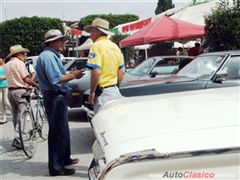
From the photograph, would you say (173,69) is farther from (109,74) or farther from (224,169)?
(224,169)

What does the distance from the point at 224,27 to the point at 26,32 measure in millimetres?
28277

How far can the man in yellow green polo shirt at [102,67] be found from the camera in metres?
4.82

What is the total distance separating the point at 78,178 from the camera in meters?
4.83

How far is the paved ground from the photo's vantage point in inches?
200

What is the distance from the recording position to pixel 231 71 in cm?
649

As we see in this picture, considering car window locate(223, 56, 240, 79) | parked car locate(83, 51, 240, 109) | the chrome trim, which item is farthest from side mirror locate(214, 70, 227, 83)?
the chrome trim

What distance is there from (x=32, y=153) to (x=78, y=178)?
1422 mm

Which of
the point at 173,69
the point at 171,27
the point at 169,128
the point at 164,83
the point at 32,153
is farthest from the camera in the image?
the point at 171,27

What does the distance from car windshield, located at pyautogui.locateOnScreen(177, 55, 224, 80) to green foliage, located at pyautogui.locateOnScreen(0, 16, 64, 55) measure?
30.4 meters

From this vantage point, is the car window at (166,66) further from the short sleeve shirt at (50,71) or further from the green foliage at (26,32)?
the green foliage at (26,32)

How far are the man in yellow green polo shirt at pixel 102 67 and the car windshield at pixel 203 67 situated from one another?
2039mm

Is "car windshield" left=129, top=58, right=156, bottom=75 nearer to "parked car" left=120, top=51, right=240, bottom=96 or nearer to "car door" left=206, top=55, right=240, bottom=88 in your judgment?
"parked car" left=120, top=51, right=240, bottom=96

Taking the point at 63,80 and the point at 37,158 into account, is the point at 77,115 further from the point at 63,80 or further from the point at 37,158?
the point at 63,80

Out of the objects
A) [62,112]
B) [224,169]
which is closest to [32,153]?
[62,112]
